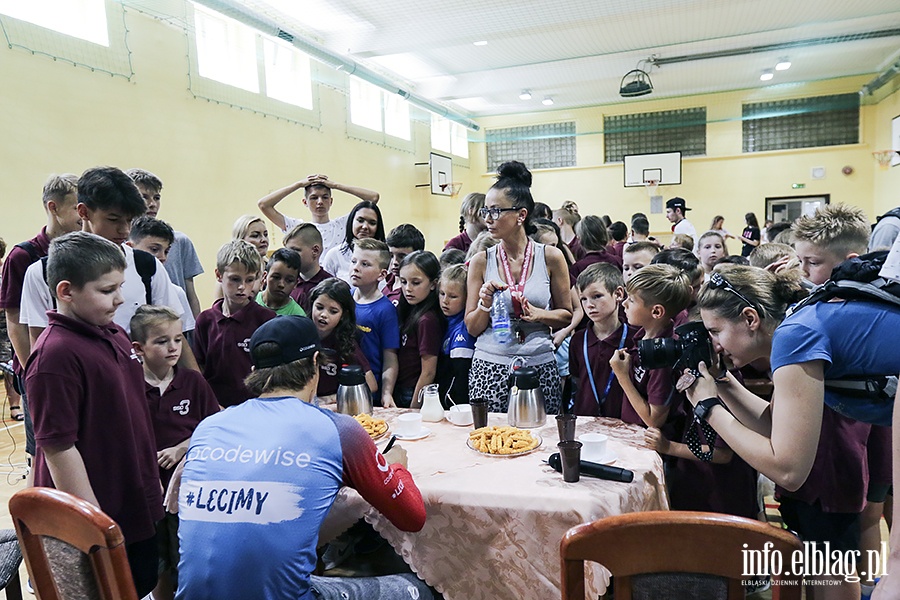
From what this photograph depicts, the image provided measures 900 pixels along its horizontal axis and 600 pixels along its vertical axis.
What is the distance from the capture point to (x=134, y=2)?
18.6 feet

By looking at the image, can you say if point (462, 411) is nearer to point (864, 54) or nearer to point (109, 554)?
point (109, 554)

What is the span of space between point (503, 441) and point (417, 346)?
100 centimetres

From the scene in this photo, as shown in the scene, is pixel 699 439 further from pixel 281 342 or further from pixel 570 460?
pixel 281 342

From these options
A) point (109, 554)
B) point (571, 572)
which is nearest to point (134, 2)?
point (109, 554)

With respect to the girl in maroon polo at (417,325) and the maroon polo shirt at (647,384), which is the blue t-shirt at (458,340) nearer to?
the girl in maroon polo at (417,325)

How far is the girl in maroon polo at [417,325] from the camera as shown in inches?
108

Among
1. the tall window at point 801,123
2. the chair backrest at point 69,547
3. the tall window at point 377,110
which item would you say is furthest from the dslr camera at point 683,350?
the tall window at point 801,123

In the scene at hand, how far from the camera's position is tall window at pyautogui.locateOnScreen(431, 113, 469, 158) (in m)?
13.1

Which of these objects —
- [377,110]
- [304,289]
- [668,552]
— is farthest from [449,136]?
[668,552]

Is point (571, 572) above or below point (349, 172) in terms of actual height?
below

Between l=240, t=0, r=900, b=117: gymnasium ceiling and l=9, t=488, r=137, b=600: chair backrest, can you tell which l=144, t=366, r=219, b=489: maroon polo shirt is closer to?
l=9, t=488, r=137, b=600: chair backrest

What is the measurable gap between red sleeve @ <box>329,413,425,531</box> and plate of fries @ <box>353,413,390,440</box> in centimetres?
59

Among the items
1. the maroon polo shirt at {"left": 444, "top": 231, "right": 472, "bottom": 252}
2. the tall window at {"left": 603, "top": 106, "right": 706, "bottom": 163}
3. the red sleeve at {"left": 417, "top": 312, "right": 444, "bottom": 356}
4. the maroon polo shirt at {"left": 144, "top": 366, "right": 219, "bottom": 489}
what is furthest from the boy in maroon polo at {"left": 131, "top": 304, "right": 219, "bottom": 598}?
Result: the tall window at {"left": 603, "top": 106, "right": 706, "bottom": 163}

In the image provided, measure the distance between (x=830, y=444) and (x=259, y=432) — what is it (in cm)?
166
